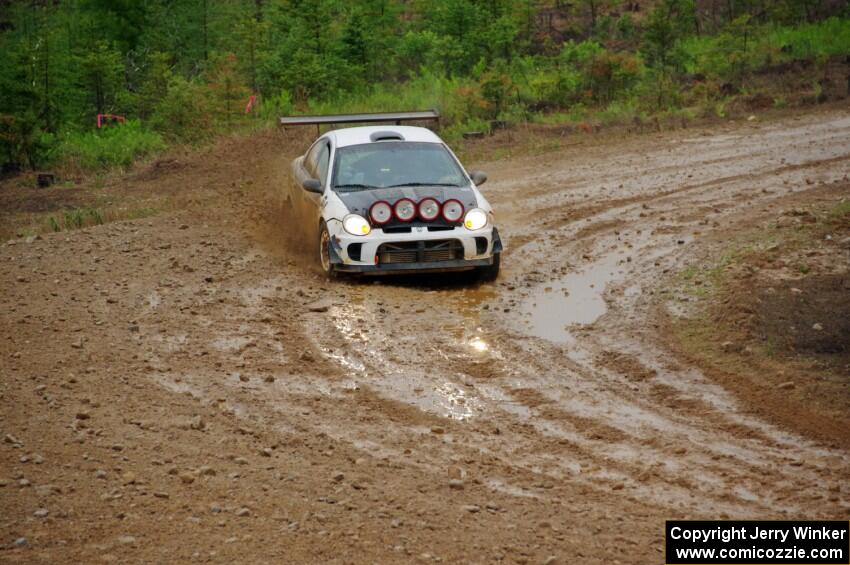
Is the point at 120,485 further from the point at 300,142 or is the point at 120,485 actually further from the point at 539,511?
the point at 300,142

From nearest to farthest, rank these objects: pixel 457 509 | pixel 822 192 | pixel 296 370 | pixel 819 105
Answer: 1. pixel 457 509
2. pixel 296 370
3. pixel 822 192
4. pixel 819 105

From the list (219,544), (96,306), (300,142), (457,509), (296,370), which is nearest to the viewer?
(219,544)

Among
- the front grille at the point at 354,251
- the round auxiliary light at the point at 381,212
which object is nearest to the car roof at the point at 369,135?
the round auxiliary light at the point at 381,212

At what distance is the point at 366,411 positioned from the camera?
796cm

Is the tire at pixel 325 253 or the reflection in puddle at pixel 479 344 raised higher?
the tire at pixel 325 253

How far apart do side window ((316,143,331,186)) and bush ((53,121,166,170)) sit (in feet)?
31.8

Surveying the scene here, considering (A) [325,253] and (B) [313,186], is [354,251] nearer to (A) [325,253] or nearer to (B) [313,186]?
(A) [325,253]

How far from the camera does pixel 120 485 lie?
6.41 meters

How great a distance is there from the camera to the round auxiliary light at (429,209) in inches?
457

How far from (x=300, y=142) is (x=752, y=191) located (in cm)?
904

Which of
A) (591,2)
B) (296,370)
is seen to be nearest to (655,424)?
(296,370)

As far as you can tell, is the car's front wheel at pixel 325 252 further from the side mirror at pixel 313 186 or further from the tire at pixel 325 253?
the side mirror at pixel 313 186

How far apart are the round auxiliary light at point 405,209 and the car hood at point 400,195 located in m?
0.09

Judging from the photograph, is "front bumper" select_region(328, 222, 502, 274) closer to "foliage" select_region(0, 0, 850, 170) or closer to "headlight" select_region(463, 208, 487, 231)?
"headlight" select_region(463, 208, 487, 231)
